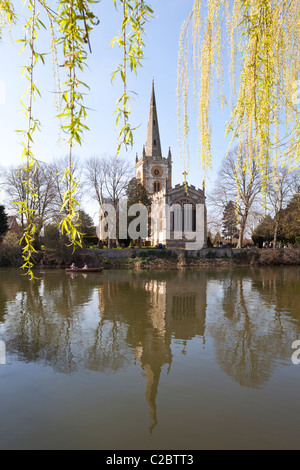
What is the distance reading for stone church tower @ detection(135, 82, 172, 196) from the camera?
56.9 m

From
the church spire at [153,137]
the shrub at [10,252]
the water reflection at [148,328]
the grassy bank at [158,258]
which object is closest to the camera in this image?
the water reflection at [148,328]

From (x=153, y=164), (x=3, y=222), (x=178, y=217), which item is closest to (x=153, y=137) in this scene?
(x=153, y=164)

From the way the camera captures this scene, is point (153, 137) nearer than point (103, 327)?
No

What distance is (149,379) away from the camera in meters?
5.52

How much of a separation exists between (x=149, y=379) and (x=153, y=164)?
53888mm

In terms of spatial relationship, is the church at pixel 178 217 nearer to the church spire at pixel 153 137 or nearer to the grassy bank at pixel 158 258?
the grassy bank at pixel 158 258

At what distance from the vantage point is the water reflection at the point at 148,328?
244 inches

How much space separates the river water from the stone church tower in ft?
158

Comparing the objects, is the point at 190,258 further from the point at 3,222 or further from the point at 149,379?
the point at 149,379

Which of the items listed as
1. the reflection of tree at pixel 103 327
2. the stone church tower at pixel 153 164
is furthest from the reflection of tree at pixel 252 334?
the stone church tower at pixel 153 164

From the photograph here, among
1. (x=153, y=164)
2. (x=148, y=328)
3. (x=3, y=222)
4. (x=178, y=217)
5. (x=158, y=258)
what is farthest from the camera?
(x=153, y=164)

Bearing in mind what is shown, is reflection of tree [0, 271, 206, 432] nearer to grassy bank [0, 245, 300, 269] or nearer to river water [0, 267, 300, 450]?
river water [0, 267, 300, 450]

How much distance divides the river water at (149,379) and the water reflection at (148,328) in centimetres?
3

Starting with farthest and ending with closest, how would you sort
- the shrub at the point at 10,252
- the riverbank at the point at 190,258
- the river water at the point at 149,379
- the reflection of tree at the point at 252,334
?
the riverbank at the point at 190,258 → the shrub at the point at 10,252 → the reflection of tree at the point at 252,334 → the river water at the point at 149,379
